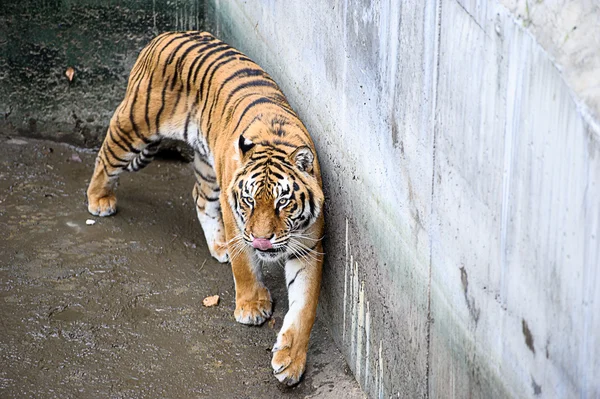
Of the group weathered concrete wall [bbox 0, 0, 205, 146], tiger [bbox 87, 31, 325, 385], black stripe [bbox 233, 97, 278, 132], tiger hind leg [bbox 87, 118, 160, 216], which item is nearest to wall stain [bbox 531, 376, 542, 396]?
Answer: tiger [bbox 87, 31, 325, 385]

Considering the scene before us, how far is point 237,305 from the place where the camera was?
16.7ft

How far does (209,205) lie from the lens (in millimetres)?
A: 5934

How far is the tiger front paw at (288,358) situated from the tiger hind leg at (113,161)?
6.61ft

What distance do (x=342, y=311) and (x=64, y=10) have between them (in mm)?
3650

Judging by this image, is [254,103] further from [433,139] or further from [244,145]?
[433,139]

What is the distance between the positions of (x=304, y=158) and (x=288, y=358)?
1.03 meters

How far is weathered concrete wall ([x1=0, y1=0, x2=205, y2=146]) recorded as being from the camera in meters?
6.82

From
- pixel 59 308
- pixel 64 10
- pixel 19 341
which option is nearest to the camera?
pixel 19 341

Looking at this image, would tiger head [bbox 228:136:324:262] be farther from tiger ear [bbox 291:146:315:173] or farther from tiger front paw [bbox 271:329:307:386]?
tiger front paw [bbox 271:329:307:386]

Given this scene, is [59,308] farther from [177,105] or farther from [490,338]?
[490,338]

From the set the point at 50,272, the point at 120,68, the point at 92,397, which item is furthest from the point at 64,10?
the point at 92,397

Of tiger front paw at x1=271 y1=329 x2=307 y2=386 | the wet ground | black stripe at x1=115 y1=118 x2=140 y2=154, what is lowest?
the wet ground

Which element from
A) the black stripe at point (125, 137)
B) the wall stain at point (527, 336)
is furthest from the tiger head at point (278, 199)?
the wall stain at point (527, 336)

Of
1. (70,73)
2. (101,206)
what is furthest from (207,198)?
(70,73)
